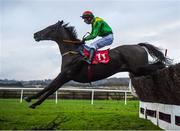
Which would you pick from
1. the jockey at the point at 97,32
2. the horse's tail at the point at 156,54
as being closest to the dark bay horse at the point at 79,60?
the horse's tail at the point at 156,54

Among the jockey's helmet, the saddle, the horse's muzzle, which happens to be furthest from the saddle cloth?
the horse's muzzle

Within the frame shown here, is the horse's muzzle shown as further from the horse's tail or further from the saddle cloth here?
the horse's tail

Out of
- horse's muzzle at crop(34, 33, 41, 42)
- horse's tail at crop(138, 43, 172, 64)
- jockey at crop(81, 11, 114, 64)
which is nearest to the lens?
jockey at crop(81, 11, 114, 64)

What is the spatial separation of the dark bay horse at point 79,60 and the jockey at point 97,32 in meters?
0.19

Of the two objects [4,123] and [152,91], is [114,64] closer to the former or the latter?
[152,91]

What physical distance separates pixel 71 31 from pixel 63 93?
36.1 feet

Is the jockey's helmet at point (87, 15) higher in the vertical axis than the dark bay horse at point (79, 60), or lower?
higher

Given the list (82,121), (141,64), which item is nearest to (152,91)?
(141,64)

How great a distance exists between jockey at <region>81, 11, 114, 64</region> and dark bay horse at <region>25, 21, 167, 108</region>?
0.19 meters

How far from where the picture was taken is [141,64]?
5109 mm

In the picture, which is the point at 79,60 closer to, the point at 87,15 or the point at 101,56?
the point at 101,56

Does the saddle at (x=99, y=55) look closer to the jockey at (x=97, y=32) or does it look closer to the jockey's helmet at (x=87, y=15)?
the jockey at (x=97, y=32)

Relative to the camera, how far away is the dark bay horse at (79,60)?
16.2 ft

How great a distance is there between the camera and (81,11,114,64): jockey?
16.0 feet
